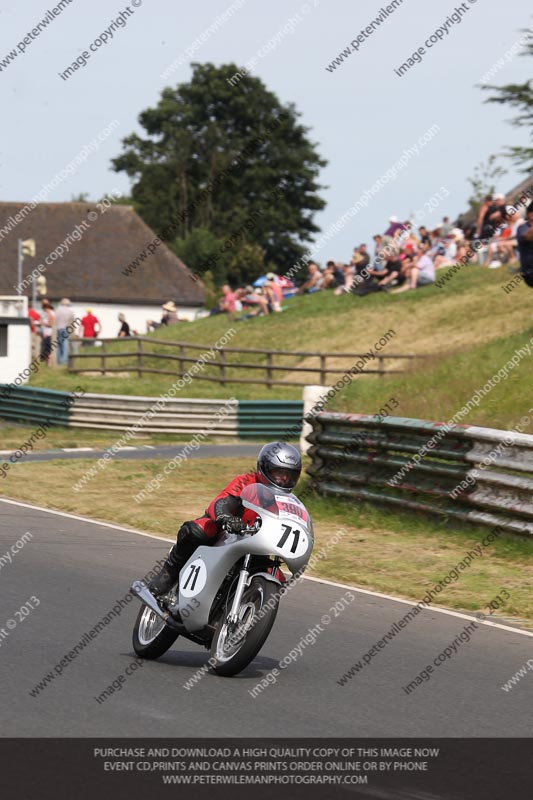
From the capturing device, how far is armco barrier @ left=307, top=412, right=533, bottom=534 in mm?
12945

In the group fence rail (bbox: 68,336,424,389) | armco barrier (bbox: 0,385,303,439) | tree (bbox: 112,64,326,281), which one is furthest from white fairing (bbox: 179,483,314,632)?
tree (bbox: 112,64,326,281)

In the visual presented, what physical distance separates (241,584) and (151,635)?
0.98 metres

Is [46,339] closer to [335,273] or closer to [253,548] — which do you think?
[335,273]

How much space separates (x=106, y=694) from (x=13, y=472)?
12.4 metres

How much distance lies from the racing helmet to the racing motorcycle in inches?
3.4

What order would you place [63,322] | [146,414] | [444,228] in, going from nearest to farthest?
1. [146,414]
2. [63,322]
3. [444,228]

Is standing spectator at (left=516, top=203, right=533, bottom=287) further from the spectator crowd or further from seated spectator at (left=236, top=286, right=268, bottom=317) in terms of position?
seated spectator at (left=236, top=286, right=268, bottom=317)

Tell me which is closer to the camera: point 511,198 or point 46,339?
point 46,339

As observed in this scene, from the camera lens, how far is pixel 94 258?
7462 cm

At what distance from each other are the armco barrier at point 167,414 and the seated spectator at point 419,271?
11.4 m

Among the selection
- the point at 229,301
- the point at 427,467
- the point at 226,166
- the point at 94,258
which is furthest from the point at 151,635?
the point at 226,166

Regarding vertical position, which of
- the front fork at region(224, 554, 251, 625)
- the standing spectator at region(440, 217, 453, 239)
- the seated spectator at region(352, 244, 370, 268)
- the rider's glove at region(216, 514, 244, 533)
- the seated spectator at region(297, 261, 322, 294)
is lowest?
the front fork at region(224, 554, 251, 625)

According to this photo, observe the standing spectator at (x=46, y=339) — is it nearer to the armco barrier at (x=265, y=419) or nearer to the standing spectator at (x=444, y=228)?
the armco barrier at (x=265, y=419)

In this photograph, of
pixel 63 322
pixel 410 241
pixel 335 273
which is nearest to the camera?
pixel 63 322
